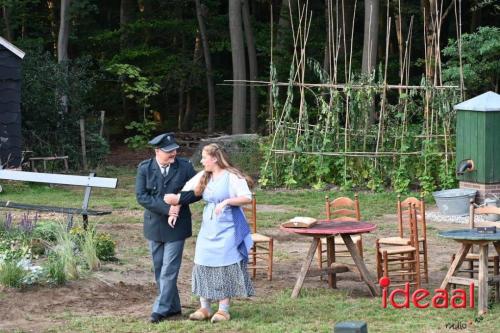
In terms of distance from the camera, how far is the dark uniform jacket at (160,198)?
329 inches

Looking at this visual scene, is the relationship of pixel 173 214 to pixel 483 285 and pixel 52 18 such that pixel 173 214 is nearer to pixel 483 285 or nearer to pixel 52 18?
pixel 483 285

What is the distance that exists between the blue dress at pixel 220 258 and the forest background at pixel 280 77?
354 inches

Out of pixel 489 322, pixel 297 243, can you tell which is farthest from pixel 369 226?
pixel 297 243

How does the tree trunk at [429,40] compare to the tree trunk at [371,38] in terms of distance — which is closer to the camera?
the tree trunk at [429,40]

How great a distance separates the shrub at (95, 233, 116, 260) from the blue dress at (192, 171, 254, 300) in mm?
2504

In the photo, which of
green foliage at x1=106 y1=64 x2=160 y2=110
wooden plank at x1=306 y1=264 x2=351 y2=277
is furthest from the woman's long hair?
green foliage at x1=106 y1=64 x2=160 y2=110

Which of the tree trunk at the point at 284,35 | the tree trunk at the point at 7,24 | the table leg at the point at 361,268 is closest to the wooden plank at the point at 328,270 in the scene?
the table leg at the point at 361,268

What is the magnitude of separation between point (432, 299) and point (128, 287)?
9.34ft

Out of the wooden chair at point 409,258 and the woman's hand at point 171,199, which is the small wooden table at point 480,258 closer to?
the wooden chair at point 409,258

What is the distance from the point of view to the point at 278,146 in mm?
18531

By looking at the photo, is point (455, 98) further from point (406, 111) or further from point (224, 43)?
point (224, 43)

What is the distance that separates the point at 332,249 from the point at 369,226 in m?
0.71

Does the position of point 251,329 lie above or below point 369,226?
below

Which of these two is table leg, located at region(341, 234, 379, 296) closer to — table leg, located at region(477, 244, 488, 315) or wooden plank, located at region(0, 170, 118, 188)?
table leg, located at region(477, 244, 488, 315)
